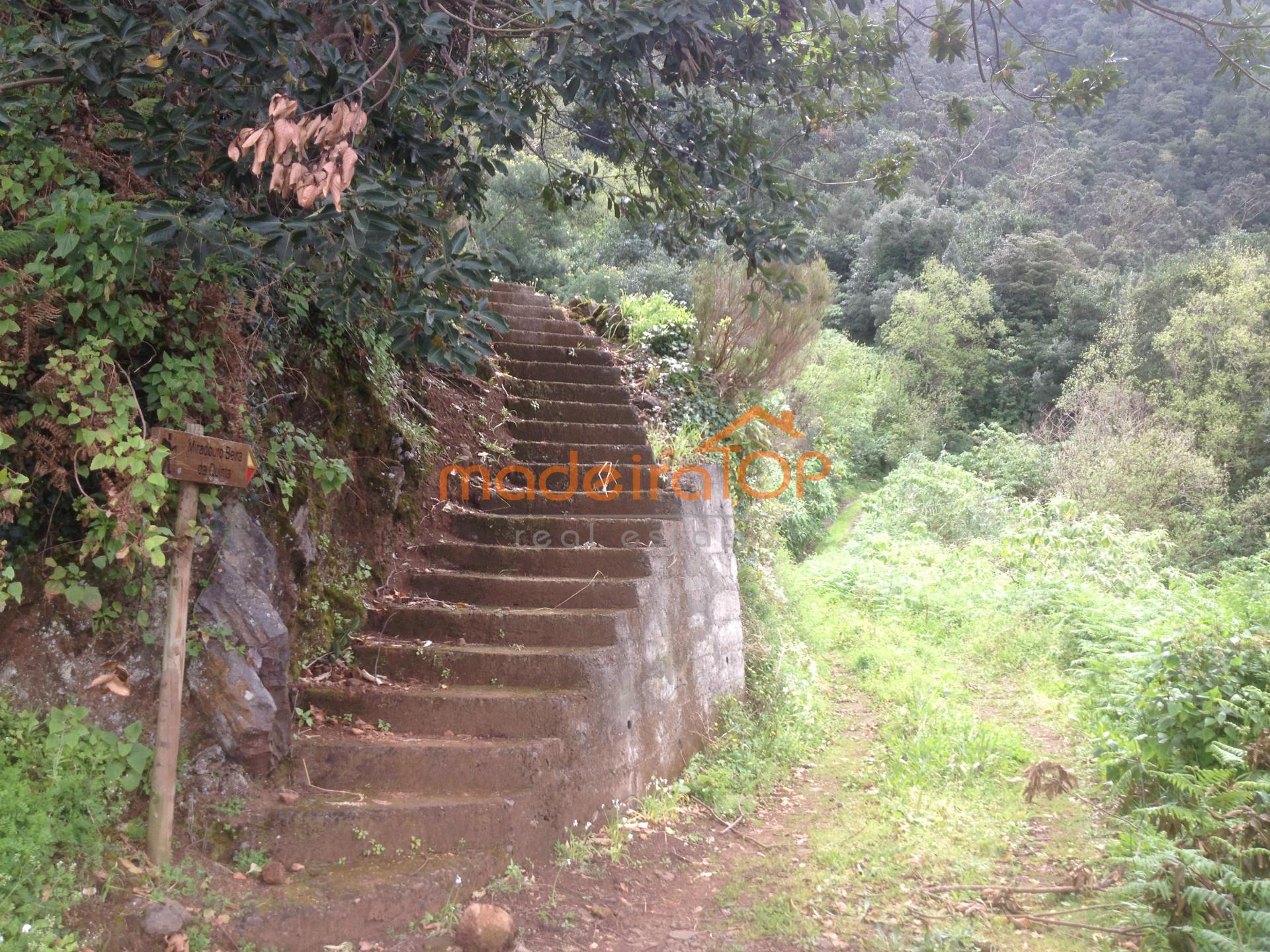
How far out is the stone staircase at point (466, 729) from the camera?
137 inches

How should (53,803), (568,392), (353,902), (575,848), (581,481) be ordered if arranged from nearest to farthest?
(53,803), (353,902), (575,848), (581,481), (568,392)

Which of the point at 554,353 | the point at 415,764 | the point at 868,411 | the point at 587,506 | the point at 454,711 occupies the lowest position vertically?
the point at 415,764

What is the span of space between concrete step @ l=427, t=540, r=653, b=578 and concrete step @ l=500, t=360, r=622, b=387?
2.65 m

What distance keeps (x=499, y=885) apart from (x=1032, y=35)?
512 cm

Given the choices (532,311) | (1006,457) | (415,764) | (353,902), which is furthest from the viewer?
(1006,457)

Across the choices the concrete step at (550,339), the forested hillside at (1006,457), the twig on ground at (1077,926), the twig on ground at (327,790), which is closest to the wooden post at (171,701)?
the twig on ground at (327,790)

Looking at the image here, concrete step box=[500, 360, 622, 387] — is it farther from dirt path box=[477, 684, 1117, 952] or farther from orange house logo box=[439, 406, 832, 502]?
dirt path box=[477, 684, 1117, 952]

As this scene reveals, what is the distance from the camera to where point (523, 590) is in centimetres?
530

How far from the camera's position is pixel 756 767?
5676mm

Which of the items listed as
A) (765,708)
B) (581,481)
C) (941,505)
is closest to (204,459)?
(581,481)

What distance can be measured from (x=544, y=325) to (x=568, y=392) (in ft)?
5.41

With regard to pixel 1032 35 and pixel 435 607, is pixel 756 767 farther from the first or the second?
pixel 1032 35

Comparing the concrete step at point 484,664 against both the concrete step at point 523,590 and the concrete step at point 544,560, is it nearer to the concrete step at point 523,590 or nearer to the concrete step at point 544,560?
the concrete step at point 523,590

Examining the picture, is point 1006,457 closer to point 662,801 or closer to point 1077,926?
point 662,801
